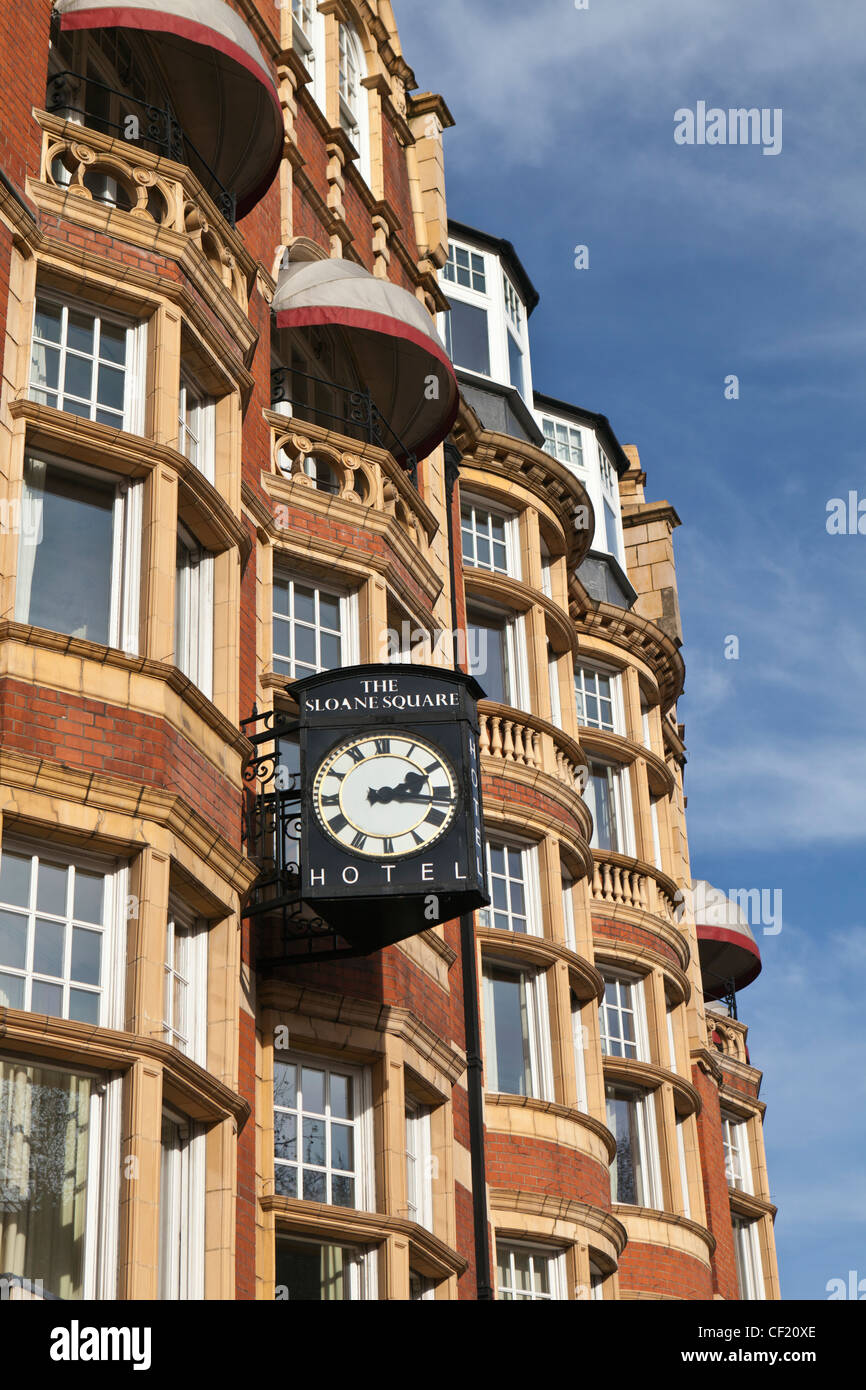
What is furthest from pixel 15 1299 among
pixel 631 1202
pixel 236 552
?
pixel 631 1202

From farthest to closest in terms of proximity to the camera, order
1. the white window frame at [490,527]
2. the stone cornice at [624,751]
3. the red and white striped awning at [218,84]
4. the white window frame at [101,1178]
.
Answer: the stone cornice at [624,751] < the white window frame at [490,527] < the red and white striped awning at [218,84] < the white window frame at [101,1178]

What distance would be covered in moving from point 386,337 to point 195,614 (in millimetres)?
6620

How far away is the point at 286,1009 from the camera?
1747 centimetres

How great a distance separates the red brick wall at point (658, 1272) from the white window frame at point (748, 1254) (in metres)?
8.43

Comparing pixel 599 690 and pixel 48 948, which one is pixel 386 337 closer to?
pixel 48 948

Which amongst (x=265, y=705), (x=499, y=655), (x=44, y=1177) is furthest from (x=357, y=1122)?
(x=499, y=655)

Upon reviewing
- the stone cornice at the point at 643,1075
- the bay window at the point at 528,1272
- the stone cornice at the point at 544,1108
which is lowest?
the bay window at the point at 528,1272

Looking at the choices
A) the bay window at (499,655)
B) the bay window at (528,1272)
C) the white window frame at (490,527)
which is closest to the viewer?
the bay window at (528,1272)

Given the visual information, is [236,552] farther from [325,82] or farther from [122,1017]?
[325,82]

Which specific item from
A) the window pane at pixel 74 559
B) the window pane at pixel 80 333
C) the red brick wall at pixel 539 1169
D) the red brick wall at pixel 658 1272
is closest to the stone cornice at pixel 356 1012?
the window pane at pixel 74 559

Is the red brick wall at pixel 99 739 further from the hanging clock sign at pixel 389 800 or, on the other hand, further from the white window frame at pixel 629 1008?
the white window frame at pixel 629 1008

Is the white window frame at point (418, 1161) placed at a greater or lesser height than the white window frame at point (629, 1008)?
lesser

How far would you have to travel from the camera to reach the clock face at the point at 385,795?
53.9 ft

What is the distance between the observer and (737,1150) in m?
38.4
